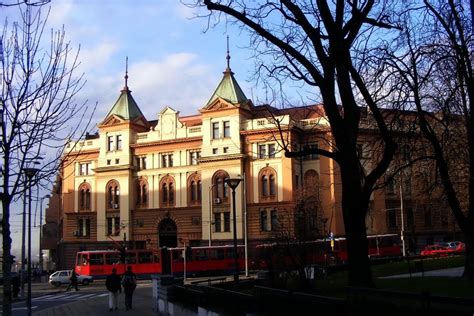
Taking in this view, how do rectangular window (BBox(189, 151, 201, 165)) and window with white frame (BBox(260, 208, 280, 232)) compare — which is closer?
window with white frame (BBox(260, 208, 280, 232))

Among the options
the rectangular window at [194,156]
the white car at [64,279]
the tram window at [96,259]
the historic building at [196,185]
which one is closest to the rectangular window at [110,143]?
the historic building at [196,185]

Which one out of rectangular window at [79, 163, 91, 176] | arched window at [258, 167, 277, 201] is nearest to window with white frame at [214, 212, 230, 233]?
arched window at [258, 167, 277, 201]

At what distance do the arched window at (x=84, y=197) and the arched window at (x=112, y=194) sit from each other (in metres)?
3.93

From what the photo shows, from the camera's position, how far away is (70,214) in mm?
85688

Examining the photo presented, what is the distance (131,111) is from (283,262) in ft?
202

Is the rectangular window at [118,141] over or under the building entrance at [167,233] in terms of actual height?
over

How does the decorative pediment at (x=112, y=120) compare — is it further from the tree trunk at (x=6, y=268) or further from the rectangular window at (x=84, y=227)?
the tree trunk at (x=6, y=268)

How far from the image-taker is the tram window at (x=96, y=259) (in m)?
62.0

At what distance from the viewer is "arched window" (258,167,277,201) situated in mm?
73625

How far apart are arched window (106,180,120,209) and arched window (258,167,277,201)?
21167 millimetres

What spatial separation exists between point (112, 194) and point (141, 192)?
14.0 feet

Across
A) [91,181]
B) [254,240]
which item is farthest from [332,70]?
[91,181]

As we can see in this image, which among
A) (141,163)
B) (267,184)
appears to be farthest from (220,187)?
(141,163)

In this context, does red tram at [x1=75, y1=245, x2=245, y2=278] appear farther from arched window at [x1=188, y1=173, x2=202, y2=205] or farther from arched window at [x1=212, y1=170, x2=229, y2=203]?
arched window at [x1=188, y1=173, x2=202, y2=205]
